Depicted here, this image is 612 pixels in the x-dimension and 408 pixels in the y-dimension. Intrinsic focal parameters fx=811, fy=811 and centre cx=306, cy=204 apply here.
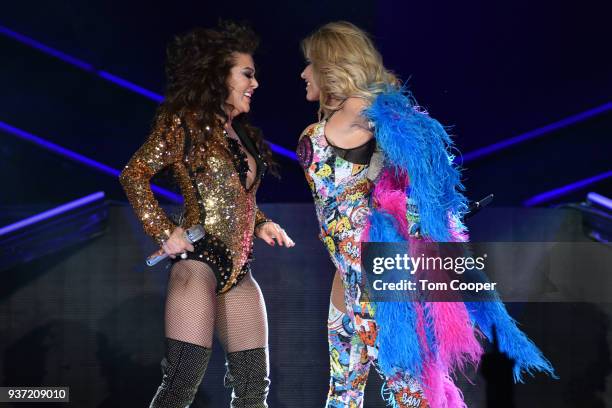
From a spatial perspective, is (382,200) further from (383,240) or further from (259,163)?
(259,163)

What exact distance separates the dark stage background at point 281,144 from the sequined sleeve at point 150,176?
1.18 metres

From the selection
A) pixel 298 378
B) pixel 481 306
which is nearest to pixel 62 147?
pixel 298 378

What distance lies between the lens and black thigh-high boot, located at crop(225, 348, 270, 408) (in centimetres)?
259

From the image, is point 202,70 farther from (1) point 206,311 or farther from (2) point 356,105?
(1) point 206,311

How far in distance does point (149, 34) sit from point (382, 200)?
2.21 meters

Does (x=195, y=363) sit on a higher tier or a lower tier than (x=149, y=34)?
lower

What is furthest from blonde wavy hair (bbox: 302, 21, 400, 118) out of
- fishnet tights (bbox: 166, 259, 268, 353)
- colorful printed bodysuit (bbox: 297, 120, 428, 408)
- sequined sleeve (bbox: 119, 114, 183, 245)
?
fishnet tights (bbox: 166, 259, 268, 353)

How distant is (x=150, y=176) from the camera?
245 cm

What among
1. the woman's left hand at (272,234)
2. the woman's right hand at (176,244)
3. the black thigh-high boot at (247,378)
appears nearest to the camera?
the woman's right hand at (176,244)

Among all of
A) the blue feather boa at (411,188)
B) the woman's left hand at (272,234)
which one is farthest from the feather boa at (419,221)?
the woman's left hand at (272,234)

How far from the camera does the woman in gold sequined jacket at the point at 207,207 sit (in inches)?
96.3

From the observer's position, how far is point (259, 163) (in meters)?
2.64

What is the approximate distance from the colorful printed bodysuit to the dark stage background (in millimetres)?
960

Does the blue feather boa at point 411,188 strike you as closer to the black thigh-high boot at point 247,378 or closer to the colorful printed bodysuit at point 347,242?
the colorful printed bodysuit at point 347,242
